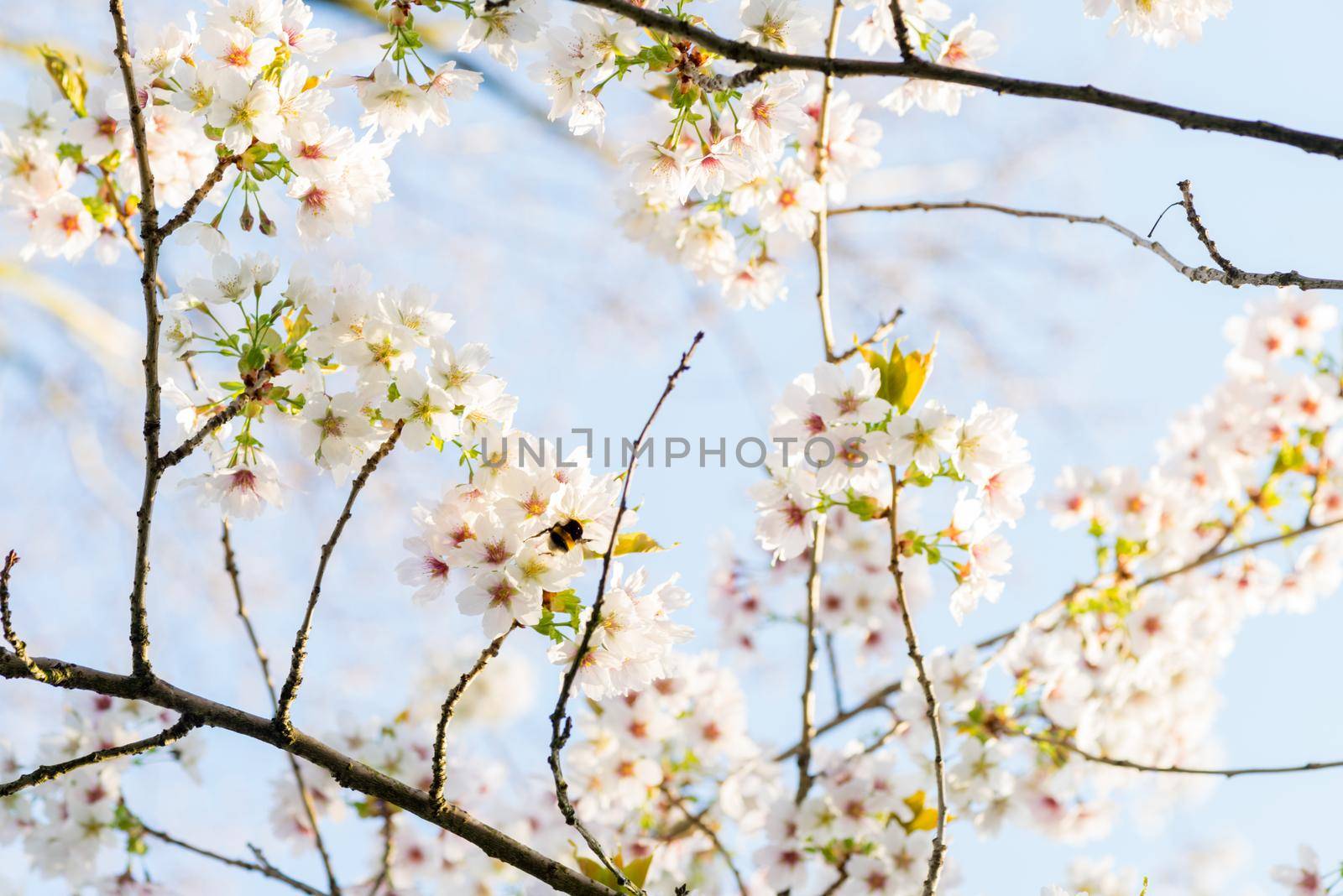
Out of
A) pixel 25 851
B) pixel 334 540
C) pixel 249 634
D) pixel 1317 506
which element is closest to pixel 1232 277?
pixel 334 540

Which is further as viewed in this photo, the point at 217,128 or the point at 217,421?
the point at 217,128

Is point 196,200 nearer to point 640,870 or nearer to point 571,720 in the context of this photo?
point 571,720

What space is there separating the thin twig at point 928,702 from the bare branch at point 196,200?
45.7 inches

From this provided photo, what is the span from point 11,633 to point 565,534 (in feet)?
2.23

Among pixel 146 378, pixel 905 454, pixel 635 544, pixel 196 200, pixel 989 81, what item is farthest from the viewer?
pixel 905 454

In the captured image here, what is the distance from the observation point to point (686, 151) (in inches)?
72.6

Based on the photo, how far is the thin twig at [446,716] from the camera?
130 centimetres

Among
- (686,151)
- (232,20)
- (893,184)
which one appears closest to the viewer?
(232,20)

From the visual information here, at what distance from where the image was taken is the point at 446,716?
1342 mm

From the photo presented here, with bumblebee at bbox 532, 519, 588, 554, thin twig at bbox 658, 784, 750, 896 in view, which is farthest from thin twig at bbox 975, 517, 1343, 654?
bumblebee at bbox 532, 519, 588, 554

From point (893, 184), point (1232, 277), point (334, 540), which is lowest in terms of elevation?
point (334, 540)

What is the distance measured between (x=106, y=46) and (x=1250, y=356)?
3300 millimetres

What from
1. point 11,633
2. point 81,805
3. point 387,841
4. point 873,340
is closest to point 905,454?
point 873,340

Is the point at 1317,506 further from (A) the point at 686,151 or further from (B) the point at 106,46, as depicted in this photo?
(B) the point at 106,46
